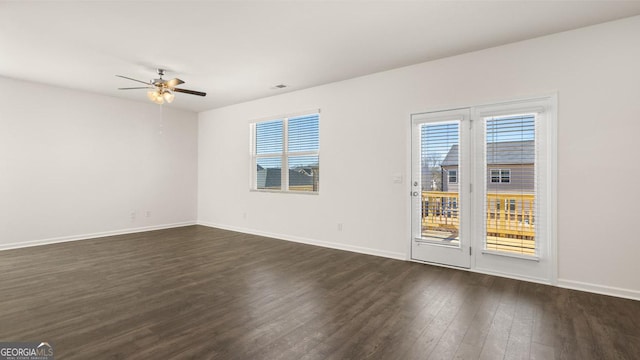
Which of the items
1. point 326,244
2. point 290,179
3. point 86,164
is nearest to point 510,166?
point 326,244

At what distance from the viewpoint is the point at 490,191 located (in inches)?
144

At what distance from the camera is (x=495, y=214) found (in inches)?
143

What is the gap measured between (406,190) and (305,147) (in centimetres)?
208

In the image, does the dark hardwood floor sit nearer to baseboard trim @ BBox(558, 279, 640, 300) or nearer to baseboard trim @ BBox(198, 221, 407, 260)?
baseboard trim @ BBox(558, 279, 640, 300)

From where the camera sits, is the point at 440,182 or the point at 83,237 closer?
the point at 440,182

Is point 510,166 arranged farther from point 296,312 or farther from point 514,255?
point 296,312

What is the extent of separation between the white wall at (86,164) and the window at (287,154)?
2.10 meters

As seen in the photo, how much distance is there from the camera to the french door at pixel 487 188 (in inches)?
132

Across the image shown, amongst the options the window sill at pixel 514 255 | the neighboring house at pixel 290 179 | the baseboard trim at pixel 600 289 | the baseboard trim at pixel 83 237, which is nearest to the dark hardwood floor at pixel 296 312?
the baseboard trim at pixel 600 289

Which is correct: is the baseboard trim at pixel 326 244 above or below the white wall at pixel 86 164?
below

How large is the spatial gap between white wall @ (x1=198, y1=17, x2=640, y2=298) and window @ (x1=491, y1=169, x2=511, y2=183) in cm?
47

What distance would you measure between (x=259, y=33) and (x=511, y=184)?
3.34 meters

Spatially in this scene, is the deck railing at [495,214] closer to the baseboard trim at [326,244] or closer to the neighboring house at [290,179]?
the baseboard trim at [326,244]

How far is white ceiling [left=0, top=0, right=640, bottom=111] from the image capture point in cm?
281
